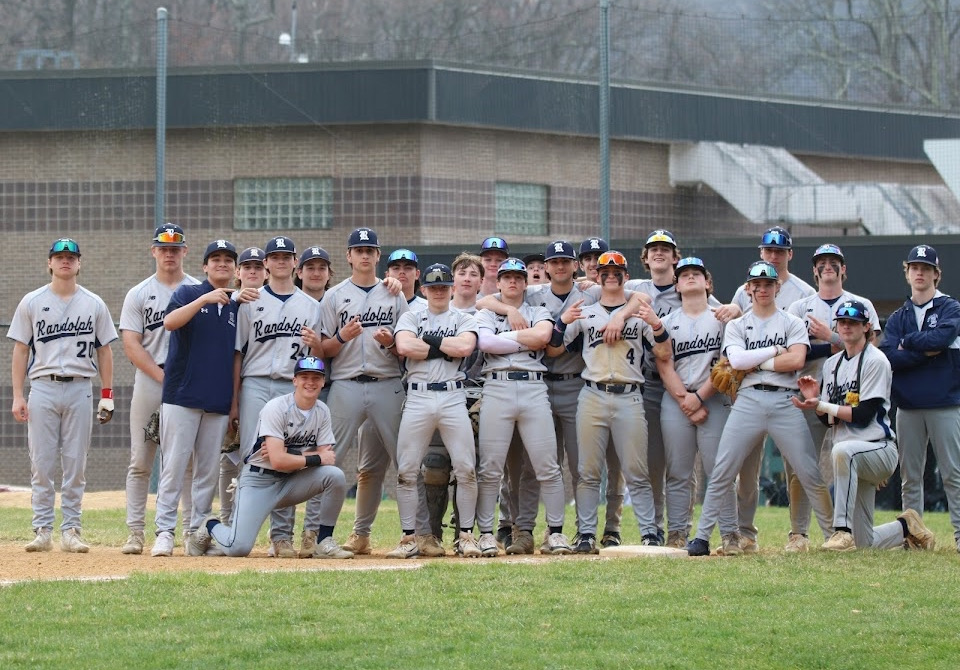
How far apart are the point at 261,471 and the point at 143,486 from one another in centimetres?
110

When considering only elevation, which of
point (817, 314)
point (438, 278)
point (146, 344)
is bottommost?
point (146, 344)

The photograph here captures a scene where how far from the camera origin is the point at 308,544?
948 centimetres

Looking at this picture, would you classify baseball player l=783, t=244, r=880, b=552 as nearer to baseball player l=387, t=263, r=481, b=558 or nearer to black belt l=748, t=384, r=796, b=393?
black belt l=748, t=384, r=796, b=393

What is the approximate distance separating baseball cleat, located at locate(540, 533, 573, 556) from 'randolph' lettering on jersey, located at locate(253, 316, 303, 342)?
2184 mm

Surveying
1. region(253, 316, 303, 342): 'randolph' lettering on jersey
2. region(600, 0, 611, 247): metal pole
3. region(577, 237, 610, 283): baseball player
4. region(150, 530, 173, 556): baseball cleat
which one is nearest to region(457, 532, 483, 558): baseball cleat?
region(253, 316, 303, 342): 'randolph' lettering on jersey

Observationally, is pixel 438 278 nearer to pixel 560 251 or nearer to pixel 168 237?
pixel 560 251

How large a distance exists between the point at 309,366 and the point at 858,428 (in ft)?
11.6

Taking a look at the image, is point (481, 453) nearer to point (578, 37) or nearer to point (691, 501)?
point (691, 501)

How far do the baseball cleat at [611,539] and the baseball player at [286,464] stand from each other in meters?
2.07

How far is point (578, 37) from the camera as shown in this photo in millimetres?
21828

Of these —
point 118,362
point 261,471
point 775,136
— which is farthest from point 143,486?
point 775,136

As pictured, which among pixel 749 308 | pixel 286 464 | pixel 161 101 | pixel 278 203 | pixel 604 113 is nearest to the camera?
pixel 286 464

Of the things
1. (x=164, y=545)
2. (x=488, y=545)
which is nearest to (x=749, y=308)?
(x=488, y=545)

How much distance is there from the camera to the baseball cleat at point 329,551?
368 inches
